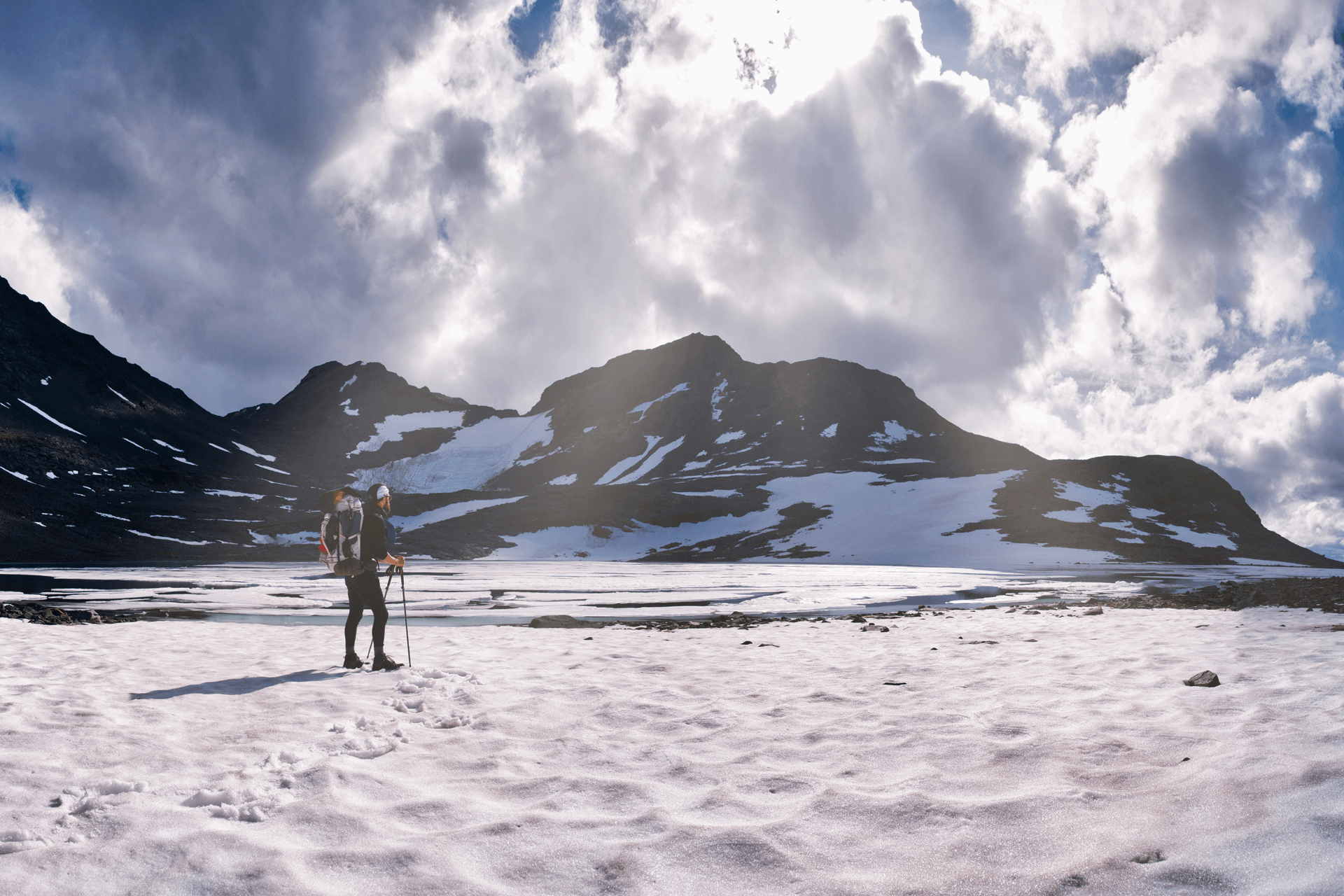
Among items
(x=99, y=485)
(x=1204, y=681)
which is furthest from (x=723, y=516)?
(x=99, y=485)

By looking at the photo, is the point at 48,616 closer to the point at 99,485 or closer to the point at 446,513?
the point at 446,513

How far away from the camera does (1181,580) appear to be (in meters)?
49.3

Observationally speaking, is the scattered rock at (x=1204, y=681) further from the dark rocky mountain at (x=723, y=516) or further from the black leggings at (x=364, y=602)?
the dark rocky mountain at (x=723, y=516)

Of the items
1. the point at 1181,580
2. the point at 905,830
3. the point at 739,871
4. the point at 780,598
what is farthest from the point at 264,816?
the point at 1181,580

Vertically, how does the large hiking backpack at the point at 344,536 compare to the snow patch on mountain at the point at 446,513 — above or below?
below

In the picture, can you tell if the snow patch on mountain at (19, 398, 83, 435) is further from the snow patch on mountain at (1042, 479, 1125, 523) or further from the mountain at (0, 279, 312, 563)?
the snow patch on mountain at (1042, 479, 1125, 523)

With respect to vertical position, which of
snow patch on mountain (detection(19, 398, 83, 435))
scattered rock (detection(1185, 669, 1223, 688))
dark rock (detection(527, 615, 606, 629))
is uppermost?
snow patch on mountain (detection(19, 398, 83, 435))

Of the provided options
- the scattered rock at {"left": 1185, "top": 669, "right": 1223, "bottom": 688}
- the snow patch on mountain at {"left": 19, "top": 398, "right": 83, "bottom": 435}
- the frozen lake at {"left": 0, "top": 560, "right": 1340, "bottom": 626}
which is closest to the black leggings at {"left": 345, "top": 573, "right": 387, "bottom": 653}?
the frozen lake at {"left": 0, "top": 560, "right": 1340, "bottom": 626}

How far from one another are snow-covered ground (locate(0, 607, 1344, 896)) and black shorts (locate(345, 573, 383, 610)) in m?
1.36

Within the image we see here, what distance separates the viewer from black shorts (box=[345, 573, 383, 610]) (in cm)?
1139

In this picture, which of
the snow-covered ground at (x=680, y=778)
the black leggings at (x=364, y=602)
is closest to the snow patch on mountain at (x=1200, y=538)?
the snow-covered ground at (x=680, y=778)

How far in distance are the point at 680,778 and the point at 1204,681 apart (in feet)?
22.6

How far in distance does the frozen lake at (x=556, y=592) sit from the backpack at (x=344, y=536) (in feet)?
31.3

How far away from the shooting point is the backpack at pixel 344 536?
37.2 feet
